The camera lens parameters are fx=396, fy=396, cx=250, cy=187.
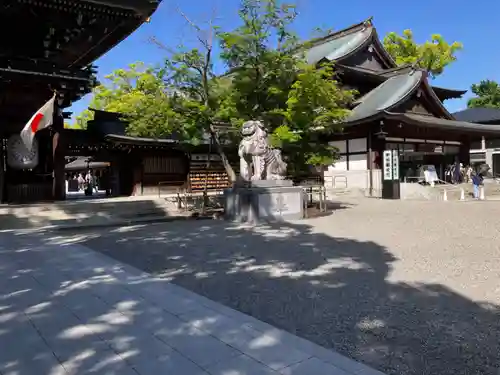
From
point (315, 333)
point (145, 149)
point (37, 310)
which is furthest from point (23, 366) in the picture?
point (145, 149)

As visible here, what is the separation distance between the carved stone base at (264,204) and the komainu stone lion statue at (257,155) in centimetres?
46

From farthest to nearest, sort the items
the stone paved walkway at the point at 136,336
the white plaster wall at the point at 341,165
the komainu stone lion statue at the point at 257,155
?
the white plaster wall at the point at 341,165 → the komainu stone lion statue at the point at 257,155 → the stone paved walkway at the point at 136,336

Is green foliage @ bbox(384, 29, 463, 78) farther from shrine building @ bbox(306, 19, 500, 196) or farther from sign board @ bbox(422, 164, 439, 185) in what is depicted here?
sign board @ bbox(422, 164, 439, 185)

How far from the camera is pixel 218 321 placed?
397cm

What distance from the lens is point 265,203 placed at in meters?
12.2

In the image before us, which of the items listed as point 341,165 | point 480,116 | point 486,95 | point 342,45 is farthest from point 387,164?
point 486,95

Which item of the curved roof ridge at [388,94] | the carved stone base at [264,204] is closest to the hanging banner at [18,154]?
the carved stone base at [264,204]

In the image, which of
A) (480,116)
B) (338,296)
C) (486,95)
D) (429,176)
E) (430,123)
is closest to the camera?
(338,296)

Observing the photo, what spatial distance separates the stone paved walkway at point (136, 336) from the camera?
9.90 ft

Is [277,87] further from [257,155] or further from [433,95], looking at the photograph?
[433,95]

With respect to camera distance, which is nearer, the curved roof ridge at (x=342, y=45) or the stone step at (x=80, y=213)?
the stone step at (x=80, y=213)

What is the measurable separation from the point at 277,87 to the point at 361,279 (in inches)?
352

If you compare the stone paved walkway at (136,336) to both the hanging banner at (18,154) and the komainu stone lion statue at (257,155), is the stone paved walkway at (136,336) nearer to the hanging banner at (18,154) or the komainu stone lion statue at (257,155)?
the komainu stone lion statue at (257,155)

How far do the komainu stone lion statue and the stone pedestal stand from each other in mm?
324
